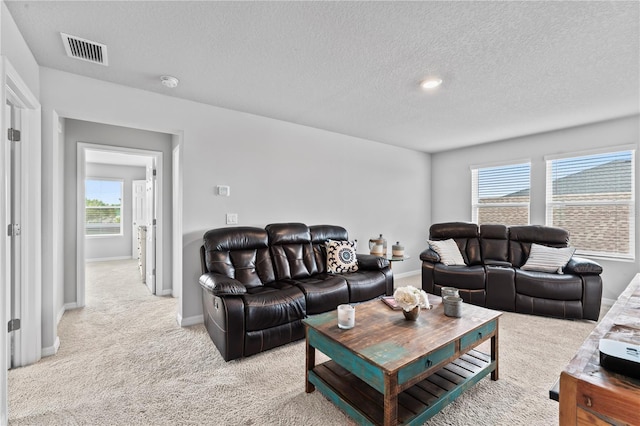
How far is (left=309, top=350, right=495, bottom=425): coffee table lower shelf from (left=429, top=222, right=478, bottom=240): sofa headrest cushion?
268 cm

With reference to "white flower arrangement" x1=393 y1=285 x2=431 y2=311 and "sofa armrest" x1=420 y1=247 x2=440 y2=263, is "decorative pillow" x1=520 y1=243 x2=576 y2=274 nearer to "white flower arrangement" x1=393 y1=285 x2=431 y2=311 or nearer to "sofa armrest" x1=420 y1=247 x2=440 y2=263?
"sofa armrest" x1=420 y1=247 x2=440 y2=263

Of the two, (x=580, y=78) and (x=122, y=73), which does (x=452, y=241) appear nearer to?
(x=580, y=78)

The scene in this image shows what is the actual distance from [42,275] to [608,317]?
386 centimetres

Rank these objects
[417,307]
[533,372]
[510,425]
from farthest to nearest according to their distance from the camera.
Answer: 1. [533,372]
2. [417,307]
3. [510,425]

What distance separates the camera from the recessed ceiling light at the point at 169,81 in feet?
8.73

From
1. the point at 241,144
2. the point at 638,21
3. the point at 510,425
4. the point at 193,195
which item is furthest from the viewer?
the point at 241,144

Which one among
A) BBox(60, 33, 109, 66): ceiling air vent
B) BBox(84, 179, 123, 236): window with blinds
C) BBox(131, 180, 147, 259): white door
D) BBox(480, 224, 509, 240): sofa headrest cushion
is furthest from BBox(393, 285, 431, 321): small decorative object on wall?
BBox(84, 179, 123, 236): window with blinds

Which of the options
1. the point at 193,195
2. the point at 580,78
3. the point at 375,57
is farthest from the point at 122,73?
the point at 580,78

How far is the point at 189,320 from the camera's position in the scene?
321 centimetres

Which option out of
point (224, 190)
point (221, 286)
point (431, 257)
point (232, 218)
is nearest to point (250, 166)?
point (224, 190)

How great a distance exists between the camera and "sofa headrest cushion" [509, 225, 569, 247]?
3848 mm

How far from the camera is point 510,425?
5.52ft

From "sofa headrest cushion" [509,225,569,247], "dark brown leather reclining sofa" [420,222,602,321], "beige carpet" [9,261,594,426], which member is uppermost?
"sofa headrest cushion" [509,225,569,247]

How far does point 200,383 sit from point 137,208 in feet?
20.3
